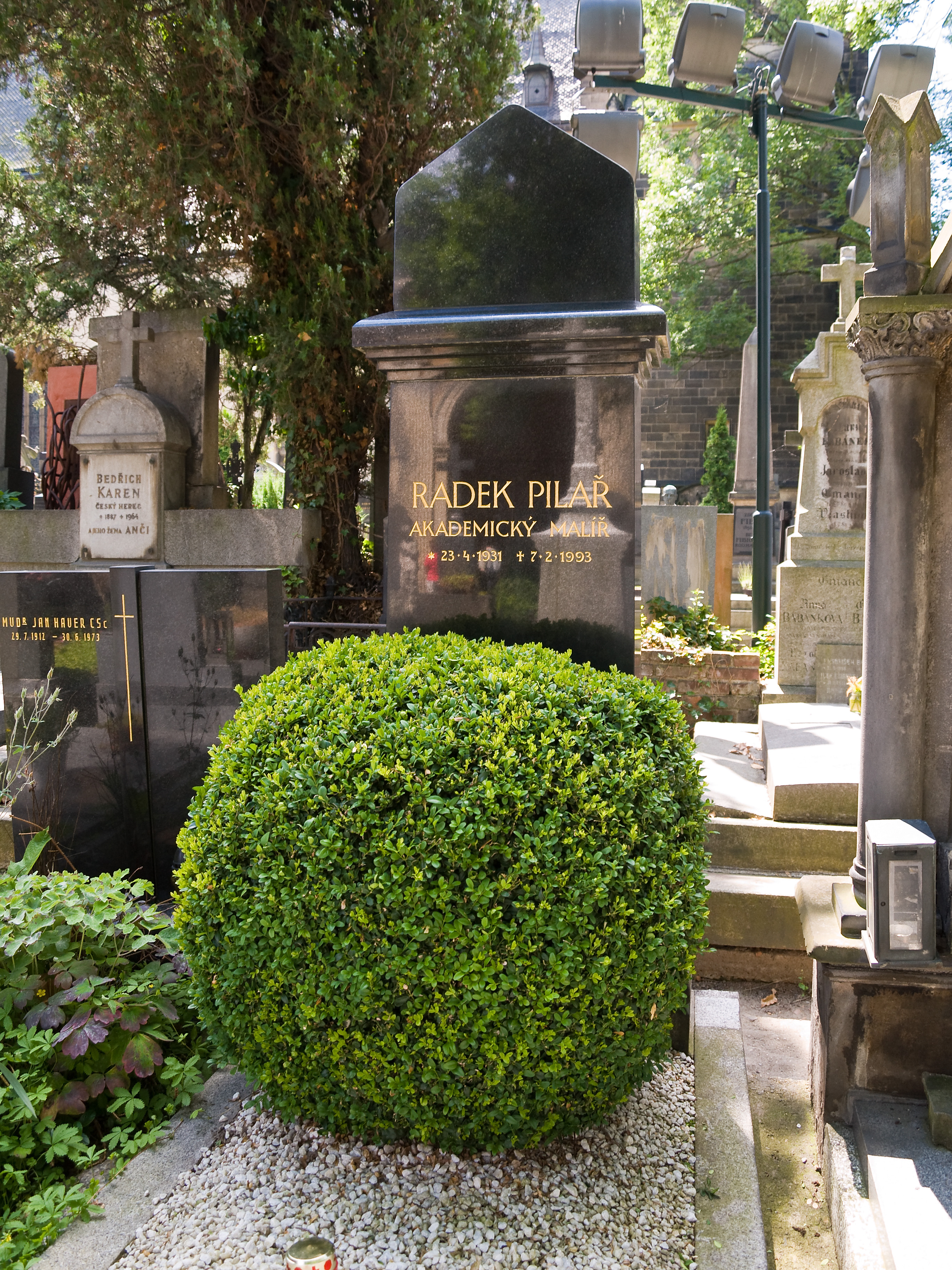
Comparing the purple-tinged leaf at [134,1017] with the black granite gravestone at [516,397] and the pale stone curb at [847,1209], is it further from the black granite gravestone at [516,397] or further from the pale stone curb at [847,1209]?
the pale stone curb at [847,1209]

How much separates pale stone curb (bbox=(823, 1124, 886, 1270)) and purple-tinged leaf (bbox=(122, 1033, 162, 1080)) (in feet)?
6.30

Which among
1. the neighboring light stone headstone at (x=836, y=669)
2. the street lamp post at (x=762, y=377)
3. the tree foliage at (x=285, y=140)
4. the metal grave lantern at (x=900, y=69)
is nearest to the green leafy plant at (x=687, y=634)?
the neighboring light stone headstone at (x=836, y=669)

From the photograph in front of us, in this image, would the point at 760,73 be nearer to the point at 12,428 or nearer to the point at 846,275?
the point at 846,275

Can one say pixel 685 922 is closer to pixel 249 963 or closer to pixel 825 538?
pixel 249 963

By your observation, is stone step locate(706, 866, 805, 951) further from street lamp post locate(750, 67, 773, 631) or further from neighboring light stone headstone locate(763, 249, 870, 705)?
street lamp post locate(750, 67, 773, 631)

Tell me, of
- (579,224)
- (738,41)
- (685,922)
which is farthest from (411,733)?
(738,41)

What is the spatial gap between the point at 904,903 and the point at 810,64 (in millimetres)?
8489

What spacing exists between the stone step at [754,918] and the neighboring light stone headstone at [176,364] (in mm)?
6628

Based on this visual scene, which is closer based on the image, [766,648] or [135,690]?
[135,690]

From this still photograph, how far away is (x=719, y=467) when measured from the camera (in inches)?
895

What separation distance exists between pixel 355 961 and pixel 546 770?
65cm

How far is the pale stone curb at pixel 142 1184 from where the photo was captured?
2164 millimetres

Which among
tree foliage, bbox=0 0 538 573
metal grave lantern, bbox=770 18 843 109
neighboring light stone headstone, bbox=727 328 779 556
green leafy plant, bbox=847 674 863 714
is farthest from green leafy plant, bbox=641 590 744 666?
neighboring light stone headstone, bbox=727 328 779 556

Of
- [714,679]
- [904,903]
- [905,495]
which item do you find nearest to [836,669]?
[714,679]
